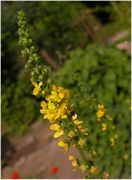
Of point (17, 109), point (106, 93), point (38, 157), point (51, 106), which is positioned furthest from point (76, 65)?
point (51, 106)

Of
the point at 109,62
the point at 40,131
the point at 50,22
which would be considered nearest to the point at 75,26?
the point at 50,22

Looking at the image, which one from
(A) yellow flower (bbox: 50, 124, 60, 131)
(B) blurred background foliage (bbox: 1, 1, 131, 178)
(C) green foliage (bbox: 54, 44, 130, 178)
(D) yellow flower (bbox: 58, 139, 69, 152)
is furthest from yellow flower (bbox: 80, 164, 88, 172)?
(C) green foliage (bbox: 54, 44, 130, 178)

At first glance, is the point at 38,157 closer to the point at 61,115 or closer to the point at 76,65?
the point at 76,65

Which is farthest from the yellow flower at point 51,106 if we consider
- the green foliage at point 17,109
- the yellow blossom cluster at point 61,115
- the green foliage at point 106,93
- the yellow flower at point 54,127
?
the green foliage at point 17,109

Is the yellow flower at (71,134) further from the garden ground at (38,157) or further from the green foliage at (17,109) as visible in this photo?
the green foliage at (17,109)

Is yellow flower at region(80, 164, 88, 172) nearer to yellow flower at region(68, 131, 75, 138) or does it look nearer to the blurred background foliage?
yellow flower at region(68, 131, 75, 138)

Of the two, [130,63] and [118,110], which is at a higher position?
[130,63]

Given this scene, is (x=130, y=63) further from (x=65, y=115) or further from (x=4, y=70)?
(x=4, y=70)
